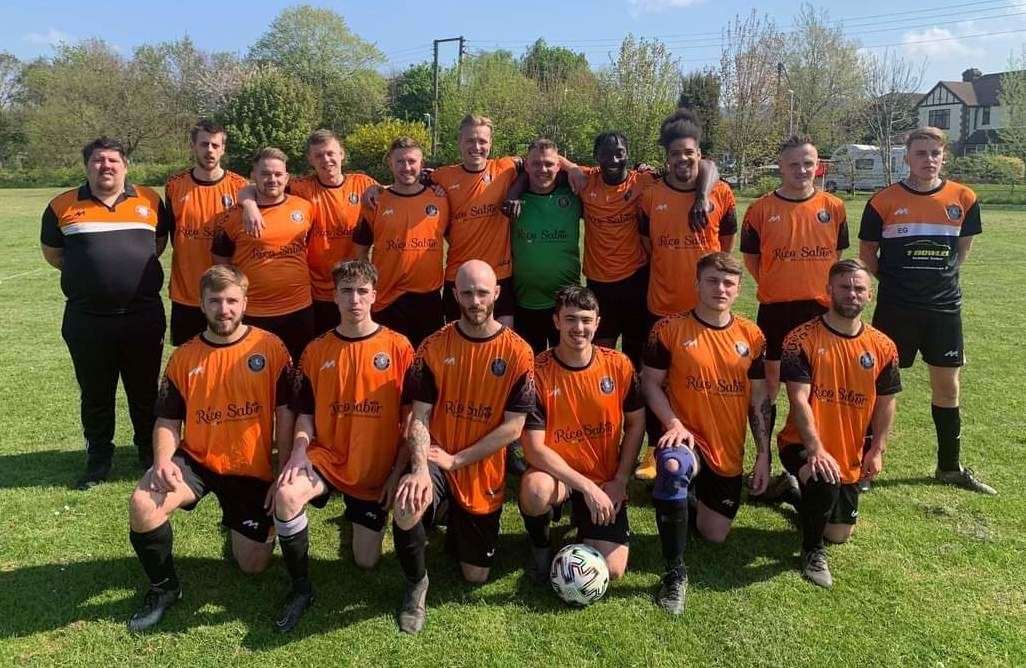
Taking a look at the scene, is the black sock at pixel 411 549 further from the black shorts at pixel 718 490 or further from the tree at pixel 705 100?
the tree at pixel 705 100

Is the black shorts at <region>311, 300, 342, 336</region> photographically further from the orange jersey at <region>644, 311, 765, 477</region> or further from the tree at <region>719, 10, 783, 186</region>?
the tree at <region>719, 10, 783, 186</region>

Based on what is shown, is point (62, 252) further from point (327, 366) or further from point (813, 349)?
point (813, 349)

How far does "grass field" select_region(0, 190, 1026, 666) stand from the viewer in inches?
132

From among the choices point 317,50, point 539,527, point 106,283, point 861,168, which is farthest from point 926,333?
point 317,50

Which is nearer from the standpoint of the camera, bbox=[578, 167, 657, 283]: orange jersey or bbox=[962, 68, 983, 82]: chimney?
bbox=[578, 167, 657, 283]: orange jersey

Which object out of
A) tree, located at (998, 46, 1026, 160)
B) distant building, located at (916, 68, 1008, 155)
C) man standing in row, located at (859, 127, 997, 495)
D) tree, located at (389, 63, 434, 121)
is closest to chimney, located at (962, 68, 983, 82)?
distant building, located at (916, 68, 1008, 155)

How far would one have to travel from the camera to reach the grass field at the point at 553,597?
336 cm

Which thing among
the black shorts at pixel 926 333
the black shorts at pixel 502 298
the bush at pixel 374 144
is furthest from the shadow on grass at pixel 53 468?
the bush at pixel 374 144

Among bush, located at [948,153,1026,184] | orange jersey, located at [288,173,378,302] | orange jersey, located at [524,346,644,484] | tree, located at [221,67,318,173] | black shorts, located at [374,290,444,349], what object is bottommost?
orange jersey, located at [524,346,644,484]

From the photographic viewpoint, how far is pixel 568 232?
17.6 feet

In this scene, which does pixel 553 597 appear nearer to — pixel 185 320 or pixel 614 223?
pixel 614 223

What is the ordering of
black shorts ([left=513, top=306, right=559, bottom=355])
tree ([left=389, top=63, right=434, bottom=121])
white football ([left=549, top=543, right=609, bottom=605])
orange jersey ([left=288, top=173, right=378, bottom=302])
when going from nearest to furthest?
white football ([left=549, top=543, right=609, bottom=605]) → orange jersey ([left=288, top=173, right=378, bottom=302]) → black shorts ([left=513, top=306, right=559, bottom=355]) → tree ([left=389, top=63, right=434, bottom=121])

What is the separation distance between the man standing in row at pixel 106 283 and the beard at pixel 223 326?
1.65 m

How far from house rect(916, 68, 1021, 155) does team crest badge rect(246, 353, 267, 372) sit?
73.8m
